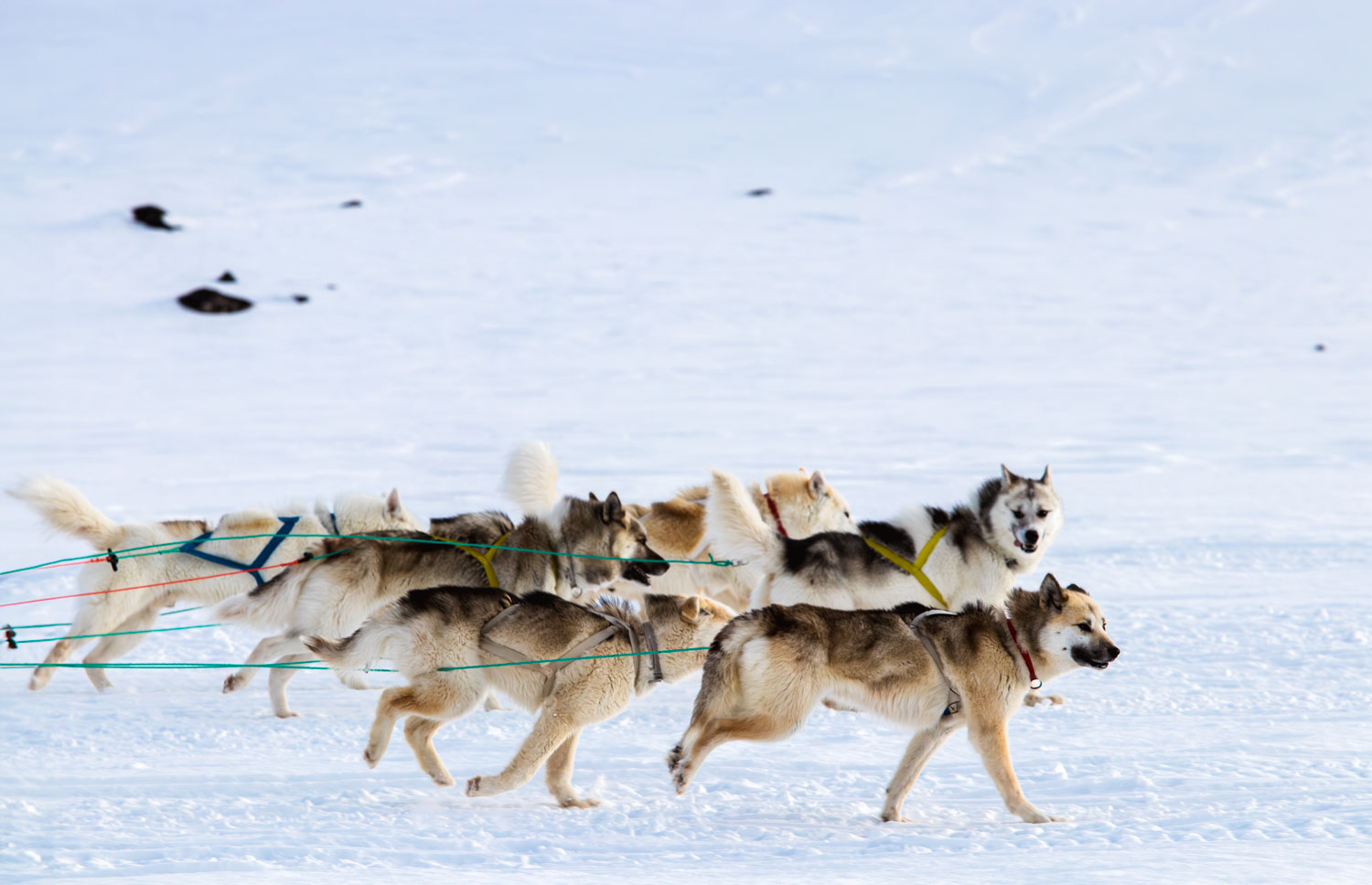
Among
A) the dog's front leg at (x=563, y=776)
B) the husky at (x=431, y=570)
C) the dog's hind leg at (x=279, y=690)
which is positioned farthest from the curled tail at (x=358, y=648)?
the husky at (x=431, y=570)

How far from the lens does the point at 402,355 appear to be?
16.3 meters

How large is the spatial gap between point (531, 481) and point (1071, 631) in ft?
7.75

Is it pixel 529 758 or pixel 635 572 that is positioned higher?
pixel 635 572

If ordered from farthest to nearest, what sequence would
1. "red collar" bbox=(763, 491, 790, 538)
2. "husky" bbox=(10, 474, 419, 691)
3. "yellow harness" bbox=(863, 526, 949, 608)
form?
1. "red collar" bbox=(763, 491, 790, 538)
2. "yellow harness" bbox=(863, 526, 949, 608)
3. "husky" bbox=(10, 474, 419, 691)

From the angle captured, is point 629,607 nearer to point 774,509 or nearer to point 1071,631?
point 1071,631

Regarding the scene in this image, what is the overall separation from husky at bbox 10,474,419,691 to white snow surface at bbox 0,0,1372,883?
24 cm

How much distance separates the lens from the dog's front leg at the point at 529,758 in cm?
386

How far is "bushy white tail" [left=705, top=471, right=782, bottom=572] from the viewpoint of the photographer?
5.29m

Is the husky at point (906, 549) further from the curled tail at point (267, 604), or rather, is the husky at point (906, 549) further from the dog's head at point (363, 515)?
the curled tail at point (267, 604)

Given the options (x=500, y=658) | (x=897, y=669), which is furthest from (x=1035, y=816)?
(x=500, y=658)

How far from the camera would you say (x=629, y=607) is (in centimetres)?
432

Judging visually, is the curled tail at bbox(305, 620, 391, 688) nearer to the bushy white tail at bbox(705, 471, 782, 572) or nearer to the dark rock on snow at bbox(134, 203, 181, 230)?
the bushy white tail at bbox(705, 471, 782, 572)

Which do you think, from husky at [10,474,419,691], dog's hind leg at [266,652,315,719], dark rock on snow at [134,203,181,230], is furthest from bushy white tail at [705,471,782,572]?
dark rock on snow at [134,203,181,230]

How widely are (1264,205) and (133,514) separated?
23404mm
